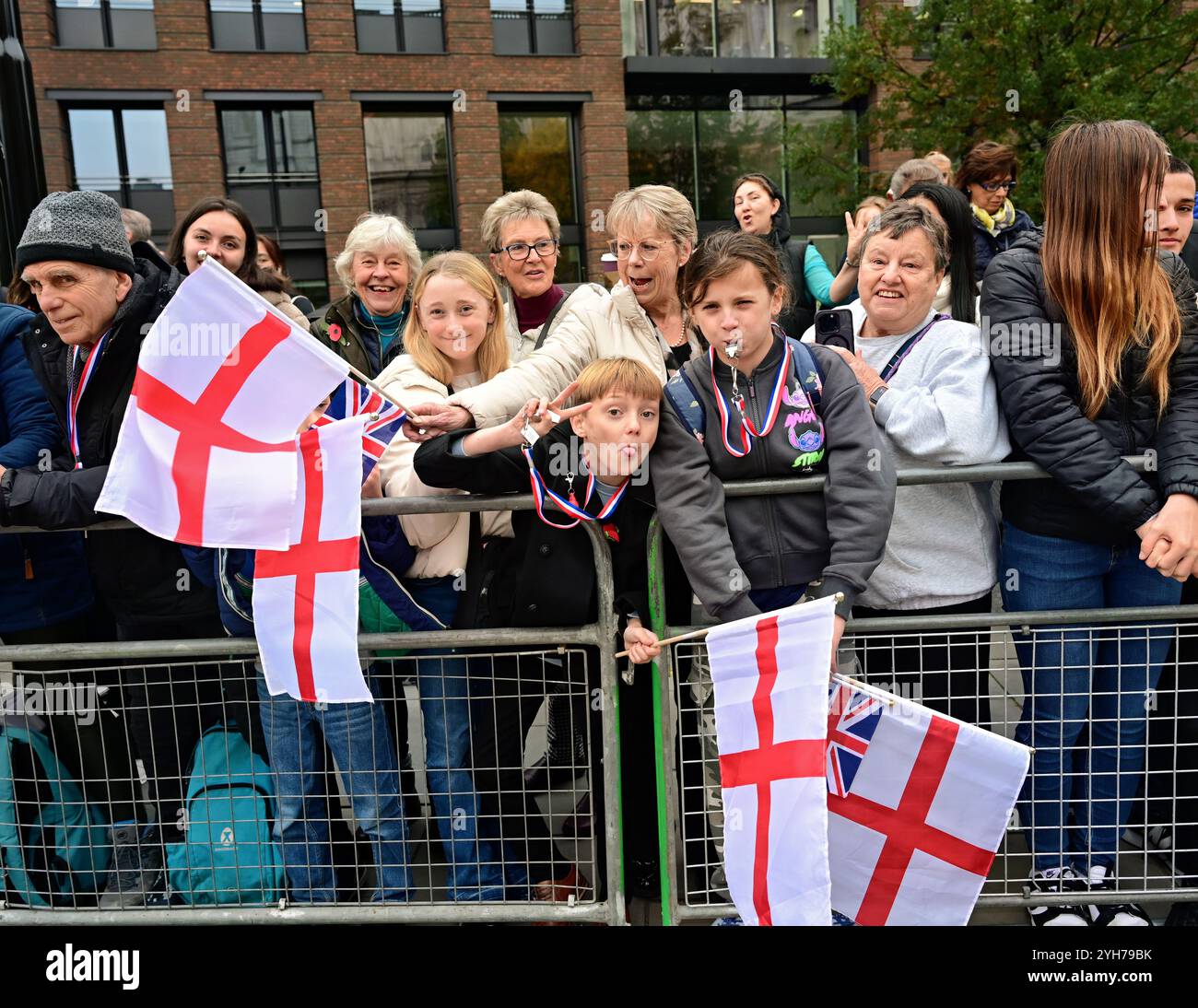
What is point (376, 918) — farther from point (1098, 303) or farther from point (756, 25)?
point (756, 25)

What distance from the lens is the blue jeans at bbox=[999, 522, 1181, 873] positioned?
120 inches

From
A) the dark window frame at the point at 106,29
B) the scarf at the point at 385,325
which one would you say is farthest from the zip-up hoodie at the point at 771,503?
the dark window frame at the point at 106,29

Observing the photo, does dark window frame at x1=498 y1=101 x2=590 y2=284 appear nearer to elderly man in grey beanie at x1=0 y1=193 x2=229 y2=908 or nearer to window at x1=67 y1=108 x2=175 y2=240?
window at x1=67 y1=108 x2=175 y2=240

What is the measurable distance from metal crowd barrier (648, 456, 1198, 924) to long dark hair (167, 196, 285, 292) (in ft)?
8.24

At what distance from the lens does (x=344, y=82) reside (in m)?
21.4

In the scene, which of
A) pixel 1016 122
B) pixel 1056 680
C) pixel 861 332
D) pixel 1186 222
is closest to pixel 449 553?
pixel 861 332

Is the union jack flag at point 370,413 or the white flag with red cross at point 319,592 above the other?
the union jack flag at point 370,413

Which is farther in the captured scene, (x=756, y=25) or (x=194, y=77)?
(x=756, y=25)

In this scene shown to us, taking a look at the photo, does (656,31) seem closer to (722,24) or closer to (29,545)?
(722,24)

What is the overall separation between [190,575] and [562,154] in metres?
21.2

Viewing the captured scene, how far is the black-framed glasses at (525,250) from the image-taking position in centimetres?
396

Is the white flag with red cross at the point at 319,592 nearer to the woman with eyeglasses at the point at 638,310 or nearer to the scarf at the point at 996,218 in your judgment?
the woman with eyeglasses at the point at 638,310

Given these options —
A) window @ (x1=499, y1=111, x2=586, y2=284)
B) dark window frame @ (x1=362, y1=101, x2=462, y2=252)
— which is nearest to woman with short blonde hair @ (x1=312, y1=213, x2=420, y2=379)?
dark window frame @ (x1=362, y1=101, x2=462, y2=252)

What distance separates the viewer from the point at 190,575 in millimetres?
3262
